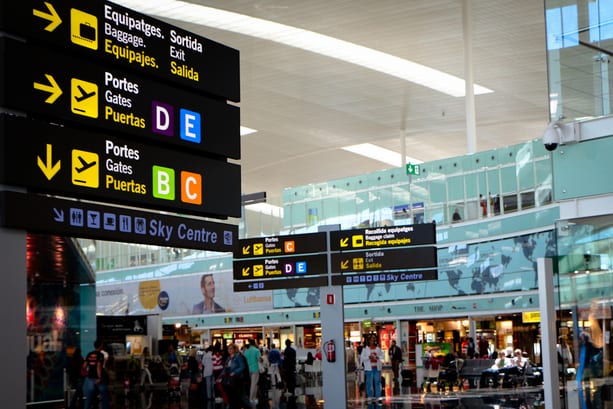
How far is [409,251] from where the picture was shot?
19203 mm

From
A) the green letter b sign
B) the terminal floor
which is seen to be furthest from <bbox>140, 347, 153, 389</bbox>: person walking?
the green letter b sign

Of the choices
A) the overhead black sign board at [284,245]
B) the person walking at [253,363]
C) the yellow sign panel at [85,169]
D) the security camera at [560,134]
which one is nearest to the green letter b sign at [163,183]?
the yellow sign panel at [85,169]

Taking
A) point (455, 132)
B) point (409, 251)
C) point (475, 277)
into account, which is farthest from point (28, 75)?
point (455, 132)

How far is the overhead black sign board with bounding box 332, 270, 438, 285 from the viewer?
19.4 meters

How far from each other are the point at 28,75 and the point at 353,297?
112 ft

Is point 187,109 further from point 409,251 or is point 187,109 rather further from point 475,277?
point 475,277

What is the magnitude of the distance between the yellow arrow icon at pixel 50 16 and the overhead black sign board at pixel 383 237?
13242 mm

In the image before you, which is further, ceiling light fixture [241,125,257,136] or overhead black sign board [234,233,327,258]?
ceiling light fixture [241,125,257,136]

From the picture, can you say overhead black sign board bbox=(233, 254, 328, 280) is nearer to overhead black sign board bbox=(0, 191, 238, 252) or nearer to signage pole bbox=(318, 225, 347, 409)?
signage pole bbox=(318, 225, 347, 409)

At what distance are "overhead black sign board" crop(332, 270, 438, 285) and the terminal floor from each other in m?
2.58

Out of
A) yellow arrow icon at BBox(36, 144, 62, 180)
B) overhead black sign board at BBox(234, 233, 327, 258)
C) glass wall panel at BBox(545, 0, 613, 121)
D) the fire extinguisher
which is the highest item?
glass wall panel at BBox(545, 0, 613, 121)

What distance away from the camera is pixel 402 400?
21.8 meters

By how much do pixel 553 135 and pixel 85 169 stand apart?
6265 mm

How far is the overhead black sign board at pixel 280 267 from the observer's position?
1961 centimetres
